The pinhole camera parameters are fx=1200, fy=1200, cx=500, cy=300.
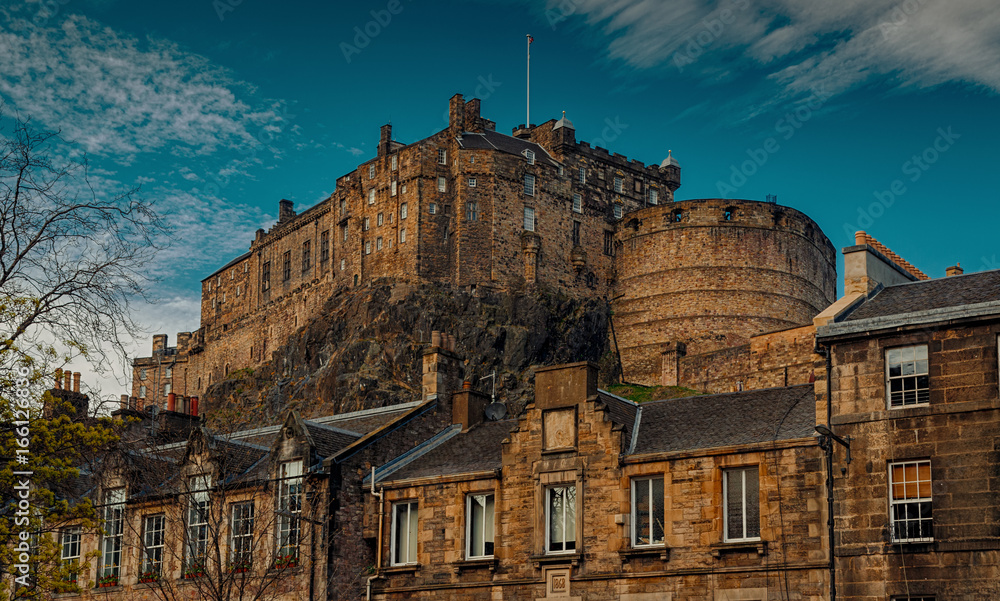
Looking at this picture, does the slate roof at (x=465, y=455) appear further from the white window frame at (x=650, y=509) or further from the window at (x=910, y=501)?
the window at (x=910, y=501)

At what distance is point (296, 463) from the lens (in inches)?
1096

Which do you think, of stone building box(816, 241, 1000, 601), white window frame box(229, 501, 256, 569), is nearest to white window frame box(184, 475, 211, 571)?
white window frame box(229, 501, 256, 569)

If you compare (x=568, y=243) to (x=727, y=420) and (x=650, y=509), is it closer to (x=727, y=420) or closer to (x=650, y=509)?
(x=727, y=420)

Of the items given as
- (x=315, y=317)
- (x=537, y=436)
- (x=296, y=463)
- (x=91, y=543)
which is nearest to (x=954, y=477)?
(x=537, y=436)

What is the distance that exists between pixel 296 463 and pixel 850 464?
12.7 metres

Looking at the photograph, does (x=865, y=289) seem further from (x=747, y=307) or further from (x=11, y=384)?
(x=747, y=307)

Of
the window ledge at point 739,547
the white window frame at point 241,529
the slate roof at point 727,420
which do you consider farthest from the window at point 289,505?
the window ledge at point 739,547

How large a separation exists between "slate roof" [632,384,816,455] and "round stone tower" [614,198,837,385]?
51191 mm

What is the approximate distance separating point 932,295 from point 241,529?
609 inches

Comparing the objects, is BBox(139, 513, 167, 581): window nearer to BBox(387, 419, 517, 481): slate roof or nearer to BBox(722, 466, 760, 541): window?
BBox(387, 419, 517, 481): slate roof

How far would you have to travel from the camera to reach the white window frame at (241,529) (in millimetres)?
26344

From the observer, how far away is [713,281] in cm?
8012

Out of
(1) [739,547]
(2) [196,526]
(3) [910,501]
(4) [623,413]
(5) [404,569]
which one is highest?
(4) [623,413]

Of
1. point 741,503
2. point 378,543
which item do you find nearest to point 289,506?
point 378,543
